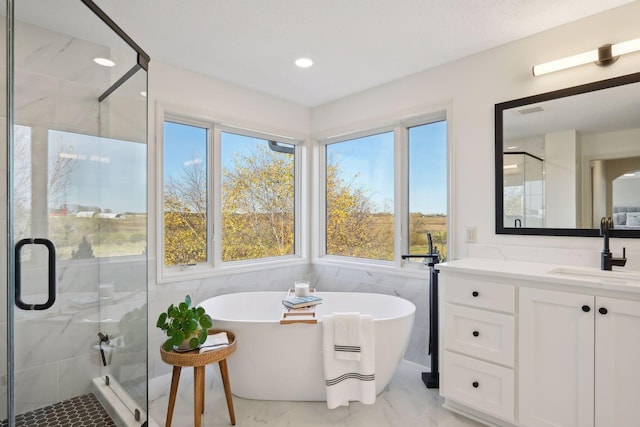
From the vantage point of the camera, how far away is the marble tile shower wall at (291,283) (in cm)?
269

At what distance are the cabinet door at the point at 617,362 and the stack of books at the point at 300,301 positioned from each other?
1647 millimetres

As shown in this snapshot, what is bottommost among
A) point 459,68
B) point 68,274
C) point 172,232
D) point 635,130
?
point 68,274

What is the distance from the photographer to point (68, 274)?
199 centimetres

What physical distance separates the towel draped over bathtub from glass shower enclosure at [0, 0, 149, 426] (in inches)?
42.0

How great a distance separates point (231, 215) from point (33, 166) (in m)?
1.58

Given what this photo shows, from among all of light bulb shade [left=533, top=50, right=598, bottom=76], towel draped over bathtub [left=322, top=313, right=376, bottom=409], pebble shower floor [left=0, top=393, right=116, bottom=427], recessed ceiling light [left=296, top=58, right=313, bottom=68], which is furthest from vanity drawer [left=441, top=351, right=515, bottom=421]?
recessed ceiling light [left=296, top=58, right=313, bottom=68]

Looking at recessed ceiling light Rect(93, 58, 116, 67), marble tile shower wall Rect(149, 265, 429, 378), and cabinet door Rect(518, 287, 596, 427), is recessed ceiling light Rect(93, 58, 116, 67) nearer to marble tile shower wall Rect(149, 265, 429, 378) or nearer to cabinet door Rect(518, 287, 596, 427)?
marble tile shower wall Rect(149, 265, 429, 378)

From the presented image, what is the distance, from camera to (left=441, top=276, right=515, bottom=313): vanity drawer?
1.91 m

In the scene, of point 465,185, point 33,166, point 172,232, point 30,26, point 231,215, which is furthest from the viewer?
A: point 231,215

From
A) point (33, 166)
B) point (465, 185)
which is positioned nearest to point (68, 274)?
point (33, 166)

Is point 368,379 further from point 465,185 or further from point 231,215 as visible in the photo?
point 231,215

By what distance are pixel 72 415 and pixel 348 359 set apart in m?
1.55

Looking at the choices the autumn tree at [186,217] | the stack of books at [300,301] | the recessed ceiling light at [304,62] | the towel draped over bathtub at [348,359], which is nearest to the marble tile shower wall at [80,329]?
the autumn tree at [186,217]

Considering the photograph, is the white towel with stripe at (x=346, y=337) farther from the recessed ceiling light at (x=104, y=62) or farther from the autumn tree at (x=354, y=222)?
the recessed ceiling light at (x=104, y=62)
